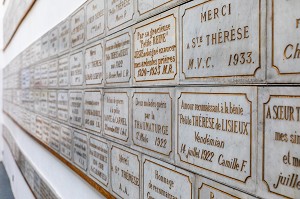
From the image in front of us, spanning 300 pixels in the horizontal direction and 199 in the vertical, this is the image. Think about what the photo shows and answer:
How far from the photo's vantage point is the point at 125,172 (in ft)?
4.30

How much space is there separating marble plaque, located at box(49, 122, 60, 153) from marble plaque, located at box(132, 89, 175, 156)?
128cm

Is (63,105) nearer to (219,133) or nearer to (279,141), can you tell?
(219,133)

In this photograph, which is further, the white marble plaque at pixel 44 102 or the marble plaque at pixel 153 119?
the white marble plaque at pixel 44 102

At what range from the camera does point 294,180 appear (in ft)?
2.02

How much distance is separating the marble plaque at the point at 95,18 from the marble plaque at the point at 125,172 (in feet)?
1.89

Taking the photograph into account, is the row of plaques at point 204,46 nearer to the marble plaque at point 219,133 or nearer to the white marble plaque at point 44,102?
the marble plaque at point 219,133

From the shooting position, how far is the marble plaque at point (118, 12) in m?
1.24

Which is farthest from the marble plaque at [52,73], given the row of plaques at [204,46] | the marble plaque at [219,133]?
the marble plaque at [219,133]

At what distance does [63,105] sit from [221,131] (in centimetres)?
161

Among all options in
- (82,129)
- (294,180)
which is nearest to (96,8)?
(82,129)

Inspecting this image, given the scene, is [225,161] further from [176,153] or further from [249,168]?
[176,153]

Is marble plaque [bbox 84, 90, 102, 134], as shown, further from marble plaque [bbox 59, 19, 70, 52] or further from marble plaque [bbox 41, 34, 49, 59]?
marble plaque [bbox 41, 34, 49, 59]

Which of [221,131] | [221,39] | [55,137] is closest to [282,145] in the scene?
[221,131]

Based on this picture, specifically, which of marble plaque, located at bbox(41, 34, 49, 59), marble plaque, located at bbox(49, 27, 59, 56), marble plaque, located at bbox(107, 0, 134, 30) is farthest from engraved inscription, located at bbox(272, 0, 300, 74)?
marble plaque, located at bbox(41, 34, 49, 59)
